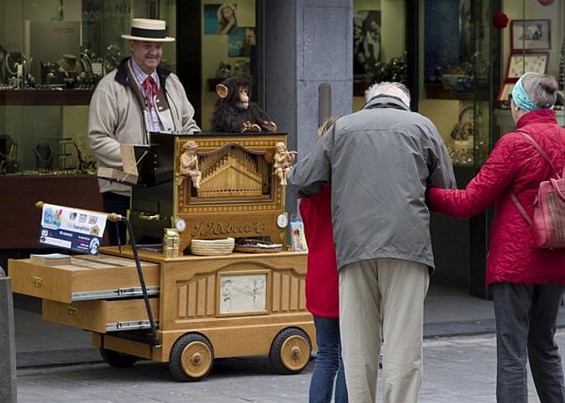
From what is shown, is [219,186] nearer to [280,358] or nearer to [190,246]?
[190,246]

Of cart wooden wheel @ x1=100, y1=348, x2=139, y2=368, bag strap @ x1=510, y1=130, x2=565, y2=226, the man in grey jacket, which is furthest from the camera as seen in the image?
cart wooden wheel @ x1=100, y1=348, x2=139, y2=368

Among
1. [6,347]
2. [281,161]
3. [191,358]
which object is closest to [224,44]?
[281,161]

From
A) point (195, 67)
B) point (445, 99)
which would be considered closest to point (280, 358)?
point (195, 67)

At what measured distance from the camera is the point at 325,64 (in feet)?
34.7

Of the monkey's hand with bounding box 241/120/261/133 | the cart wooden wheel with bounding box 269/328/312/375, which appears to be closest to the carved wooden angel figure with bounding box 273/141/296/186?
the monkey's hand with bounding box 241/120/261/133

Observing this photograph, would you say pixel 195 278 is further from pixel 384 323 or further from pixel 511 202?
pixel 511 202

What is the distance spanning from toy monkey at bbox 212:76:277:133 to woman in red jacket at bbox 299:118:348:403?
5.89 feet

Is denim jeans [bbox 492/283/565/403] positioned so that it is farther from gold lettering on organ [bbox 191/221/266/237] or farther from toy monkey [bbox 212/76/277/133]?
toy monkey [bbox 212/76/277/133]

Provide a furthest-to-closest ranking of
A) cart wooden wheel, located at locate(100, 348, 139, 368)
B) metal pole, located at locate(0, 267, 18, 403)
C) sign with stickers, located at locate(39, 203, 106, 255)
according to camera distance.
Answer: cart wooden wheel, located at locate(100, 348, 139, 368) → sign with stickers, located at locate(39, 203, 106, 255) → metal pole, located at locate(0, 267, 18, 403)

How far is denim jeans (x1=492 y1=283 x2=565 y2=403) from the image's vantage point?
7.04 m

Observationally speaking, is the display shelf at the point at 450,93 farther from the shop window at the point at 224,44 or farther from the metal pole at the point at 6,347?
the metal pole at the point at 6,347

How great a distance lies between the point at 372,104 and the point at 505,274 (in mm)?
1009

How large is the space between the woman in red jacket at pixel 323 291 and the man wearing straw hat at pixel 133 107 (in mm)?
2207

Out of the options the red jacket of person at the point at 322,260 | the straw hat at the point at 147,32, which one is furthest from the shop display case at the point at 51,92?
the red jacket of person at the point at 322,260
